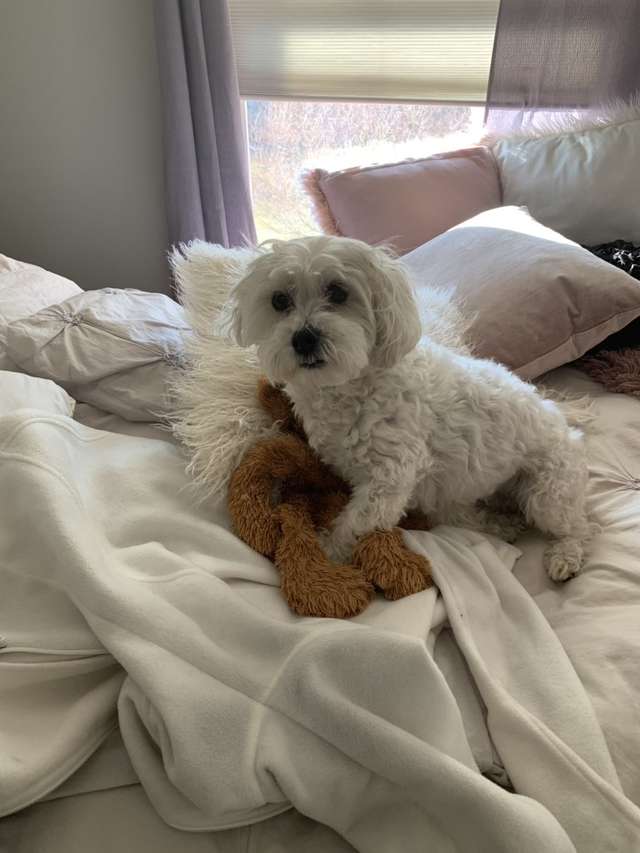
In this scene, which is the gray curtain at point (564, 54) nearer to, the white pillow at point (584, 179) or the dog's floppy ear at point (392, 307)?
the white pillow at point (584, 179)

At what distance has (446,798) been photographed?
0.67 metres

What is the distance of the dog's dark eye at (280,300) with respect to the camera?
1127 mm

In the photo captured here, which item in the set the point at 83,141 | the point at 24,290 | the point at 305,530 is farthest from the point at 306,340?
the point at 83,141

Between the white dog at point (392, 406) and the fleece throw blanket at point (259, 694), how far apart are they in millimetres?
253

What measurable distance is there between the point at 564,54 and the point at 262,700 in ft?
7.37

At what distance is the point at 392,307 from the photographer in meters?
1.07

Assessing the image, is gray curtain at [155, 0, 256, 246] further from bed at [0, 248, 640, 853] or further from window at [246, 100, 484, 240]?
bed at [0, 248, 640, 853]

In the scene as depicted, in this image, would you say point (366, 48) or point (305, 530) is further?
point (366, 48)

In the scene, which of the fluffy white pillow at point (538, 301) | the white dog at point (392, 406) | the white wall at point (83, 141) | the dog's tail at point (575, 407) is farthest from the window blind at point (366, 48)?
the white dog at point (392, 406)

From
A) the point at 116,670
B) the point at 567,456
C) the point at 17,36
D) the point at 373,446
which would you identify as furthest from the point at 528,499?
the point at 17,36

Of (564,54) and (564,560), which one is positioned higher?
(564,54)

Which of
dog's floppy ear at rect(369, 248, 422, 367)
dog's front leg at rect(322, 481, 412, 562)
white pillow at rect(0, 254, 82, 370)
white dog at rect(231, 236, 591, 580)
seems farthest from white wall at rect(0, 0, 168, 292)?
dog's front leg at rect(322, 481, 412, 562)

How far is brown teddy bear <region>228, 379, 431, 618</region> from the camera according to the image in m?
0.95

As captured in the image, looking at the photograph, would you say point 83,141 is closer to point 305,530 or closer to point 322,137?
point 322,137
